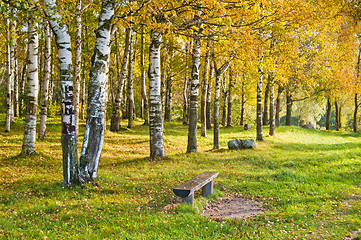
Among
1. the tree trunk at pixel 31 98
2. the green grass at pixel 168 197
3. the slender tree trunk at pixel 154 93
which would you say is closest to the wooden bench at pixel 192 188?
the green grass at pixel 168 197

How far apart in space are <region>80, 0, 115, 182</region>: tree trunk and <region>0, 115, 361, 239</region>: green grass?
1.98 feet

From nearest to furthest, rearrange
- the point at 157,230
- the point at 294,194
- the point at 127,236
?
the point at 127,236, the point at 157,230, the point at 294,194

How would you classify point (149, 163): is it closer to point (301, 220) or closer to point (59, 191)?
point (59, 191)

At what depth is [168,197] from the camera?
782 cm

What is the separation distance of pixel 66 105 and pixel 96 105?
84 centimetres

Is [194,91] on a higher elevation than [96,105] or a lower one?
higher

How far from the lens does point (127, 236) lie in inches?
202

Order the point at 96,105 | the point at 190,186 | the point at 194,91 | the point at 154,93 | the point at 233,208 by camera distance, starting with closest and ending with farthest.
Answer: the point at 190,186 → the point at 233,208 → the point at 96,105 → the point at 154,93 → the point at 194,91

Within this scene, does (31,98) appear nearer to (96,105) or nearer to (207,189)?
(96,105)

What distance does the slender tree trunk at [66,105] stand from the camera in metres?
7.76

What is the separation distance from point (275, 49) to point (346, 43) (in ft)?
51.5

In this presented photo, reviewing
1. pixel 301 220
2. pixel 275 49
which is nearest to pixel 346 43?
pixel 275 49

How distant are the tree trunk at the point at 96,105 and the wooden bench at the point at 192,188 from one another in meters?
2.94

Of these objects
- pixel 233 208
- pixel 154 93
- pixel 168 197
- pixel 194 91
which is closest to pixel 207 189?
pixel 233 208
